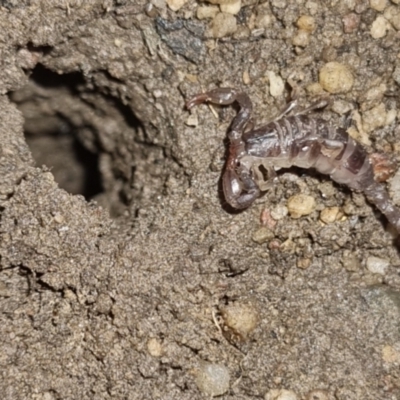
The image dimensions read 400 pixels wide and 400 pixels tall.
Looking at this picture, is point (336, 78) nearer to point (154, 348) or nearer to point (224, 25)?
point (224, 25)

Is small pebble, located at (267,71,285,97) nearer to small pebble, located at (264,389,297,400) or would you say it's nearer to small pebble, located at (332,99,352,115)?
small pebble, located at (332,99,352,115)

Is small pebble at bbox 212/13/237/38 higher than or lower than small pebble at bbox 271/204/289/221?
higher

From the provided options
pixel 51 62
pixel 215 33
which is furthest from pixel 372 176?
pixel 51 62

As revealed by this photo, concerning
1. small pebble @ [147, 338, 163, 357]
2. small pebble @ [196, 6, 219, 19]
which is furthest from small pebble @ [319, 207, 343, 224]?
small pebble @ [196, 6, 219, 19]

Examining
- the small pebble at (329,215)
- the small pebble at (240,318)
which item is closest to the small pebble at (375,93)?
the small pebble at (329,215)

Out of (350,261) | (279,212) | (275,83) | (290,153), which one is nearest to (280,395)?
(350,261)
